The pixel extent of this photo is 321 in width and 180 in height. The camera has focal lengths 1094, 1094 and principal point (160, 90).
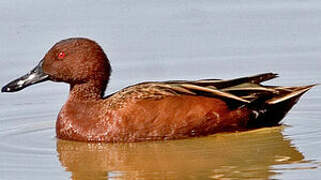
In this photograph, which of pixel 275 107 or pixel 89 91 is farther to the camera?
pixel 89 91

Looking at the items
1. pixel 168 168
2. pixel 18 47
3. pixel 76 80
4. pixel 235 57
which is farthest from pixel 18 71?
pixel 168 168

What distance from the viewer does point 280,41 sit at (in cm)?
1459

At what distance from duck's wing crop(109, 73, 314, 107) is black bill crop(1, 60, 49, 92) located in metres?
0.98

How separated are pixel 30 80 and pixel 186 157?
2310mm

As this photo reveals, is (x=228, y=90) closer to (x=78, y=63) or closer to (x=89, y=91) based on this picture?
(x=89, y=91)

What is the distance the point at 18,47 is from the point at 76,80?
281 centimetres

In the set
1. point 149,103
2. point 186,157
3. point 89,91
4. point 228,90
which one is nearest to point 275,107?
point 228,90

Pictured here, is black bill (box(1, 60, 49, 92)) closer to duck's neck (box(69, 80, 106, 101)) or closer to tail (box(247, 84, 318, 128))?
duck's neck (box(69, 80, 106, 101))

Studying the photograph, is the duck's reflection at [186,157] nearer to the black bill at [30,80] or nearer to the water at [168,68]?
the water at [168,68]

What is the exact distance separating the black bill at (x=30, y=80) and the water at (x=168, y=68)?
1.40ft

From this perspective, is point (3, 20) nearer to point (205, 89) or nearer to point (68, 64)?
point (68, 64)

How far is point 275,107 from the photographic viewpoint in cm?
1186

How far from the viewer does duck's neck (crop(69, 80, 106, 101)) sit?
12023 mm

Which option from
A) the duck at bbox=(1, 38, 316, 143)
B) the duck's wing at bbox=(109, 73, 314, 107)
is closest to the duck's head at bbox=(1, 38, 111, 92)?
the duck at bbox=(1, 38, 316, 143)
